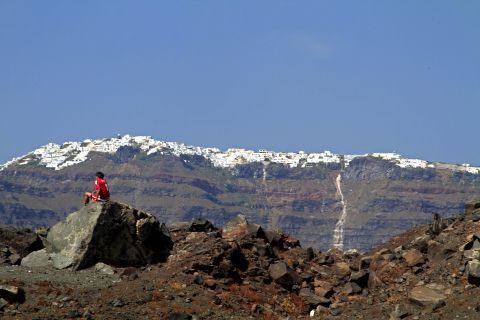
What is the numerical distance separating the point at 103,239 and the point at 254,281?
8150 millimetres

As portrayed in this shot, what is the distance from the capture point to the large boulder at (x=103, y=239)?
3856 cm

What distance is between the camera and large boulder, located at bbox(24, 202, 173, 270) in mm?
38562

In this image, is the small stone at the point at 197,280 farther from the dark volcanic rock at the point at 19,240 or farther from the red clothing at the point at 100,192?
the dark volcanic rock at the point at 19,240

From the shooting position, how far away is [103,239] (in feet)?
128

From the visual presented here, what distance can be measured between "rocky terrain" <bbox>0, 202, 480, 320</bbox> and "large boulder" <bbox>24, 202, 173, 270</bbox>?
26 cm

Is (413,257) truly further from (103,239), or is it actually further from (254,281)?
(103,239)

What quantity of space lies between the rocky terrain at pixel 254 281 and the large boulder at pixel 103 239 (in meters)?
0.26

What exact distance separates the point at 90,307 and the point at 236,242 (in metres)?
12.2

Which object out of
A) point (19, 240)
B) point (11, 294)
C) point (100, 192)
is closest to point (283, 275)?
point (100, 192)

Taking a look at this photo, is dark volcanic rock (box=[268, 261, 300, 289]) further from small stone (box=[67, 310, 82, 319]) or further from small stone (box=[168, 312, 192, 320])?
small stone (box=[67, 310, 82, 319])

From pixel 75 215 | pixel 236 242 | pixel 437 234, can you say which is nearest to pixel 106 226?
pixel 75 215

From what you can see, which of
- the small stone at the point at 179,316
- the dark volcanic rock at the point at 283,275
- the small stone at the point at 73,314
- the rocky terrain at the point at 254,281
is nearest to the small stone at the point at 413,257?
the rocky terrain at the point at 254,281

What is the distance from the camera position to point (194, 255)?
4003cm

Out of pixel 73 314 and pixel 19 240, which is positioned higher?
Answer: pixel 19 240
